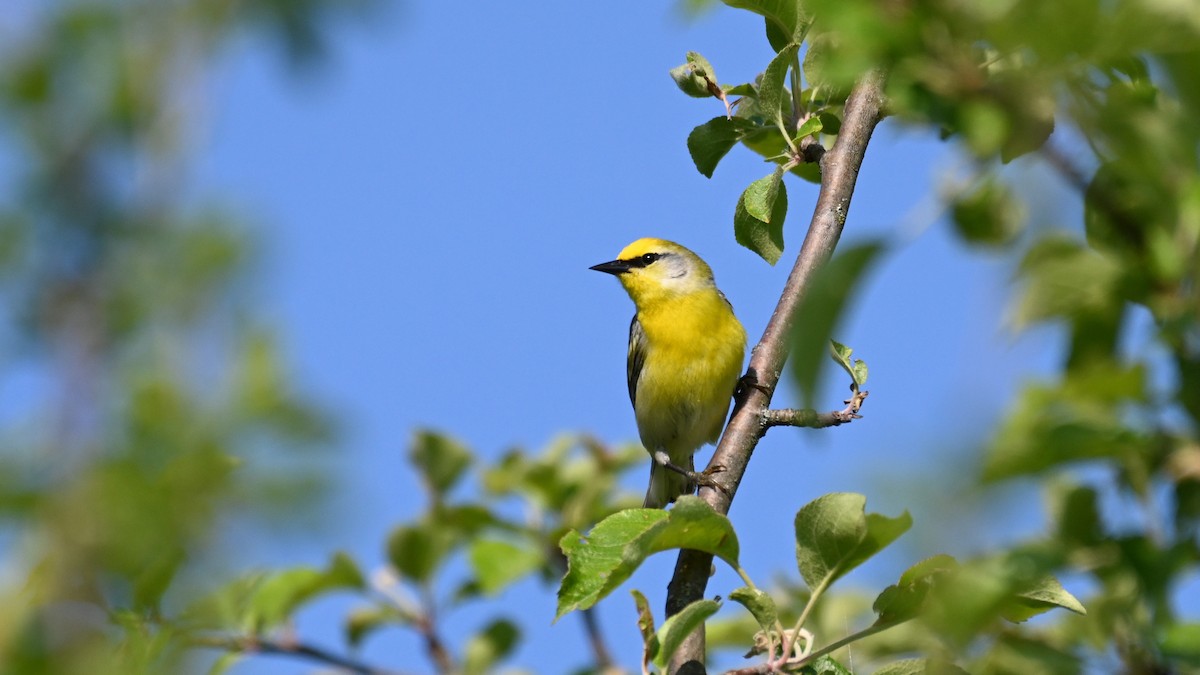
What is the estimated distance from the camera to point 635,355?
8.51m

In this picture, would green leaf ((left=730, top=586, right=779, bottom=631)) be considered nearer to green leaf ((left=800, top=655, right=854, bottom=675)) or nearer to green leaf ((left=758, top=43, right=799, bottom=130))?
green leaf ((left=800, top=655, right=854, bottom=675))

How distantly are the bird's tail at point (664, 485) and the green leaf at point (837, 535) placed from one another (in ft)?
16.5

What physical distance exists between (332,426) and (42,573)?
52 cm

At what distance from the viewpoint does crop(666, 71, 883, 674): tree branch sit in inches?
137

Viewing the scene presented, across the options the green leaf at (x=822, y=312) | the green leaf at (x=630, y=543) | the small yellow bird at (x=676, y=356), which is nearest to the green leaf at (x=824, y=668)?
the green leaf at (x=630, y=543)

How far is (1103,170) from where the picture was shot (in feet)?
5.57

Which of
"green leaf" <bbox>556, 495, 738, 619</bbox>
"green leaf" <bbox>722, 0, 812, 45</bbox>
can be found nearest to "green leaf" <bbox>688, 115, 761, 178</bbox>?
"green leaf" <bbox>722, 0, 812, 45</bbox>

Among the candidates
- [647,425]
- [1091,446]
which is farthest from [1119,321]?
[647,425]

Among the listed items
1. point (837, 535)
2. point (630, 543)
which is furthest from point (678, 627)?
point (837, 535)

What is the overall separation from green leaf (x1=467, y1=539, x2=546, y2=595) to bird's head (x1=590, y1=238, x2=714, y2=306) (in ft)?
10.9

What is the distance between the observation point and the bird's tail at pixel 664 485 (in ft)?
26.7

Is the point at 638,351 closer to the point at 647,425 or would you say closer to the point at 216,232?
the point at 647,425

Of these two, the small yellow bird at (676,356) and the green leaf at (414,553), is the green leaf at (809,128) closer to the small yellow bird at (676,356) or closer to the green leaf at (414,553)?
the green leaf at (414,553)

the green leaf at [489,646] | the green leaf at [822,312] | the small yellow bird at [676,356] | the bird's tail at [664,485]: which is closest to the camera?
the green leaf at [822,312]
